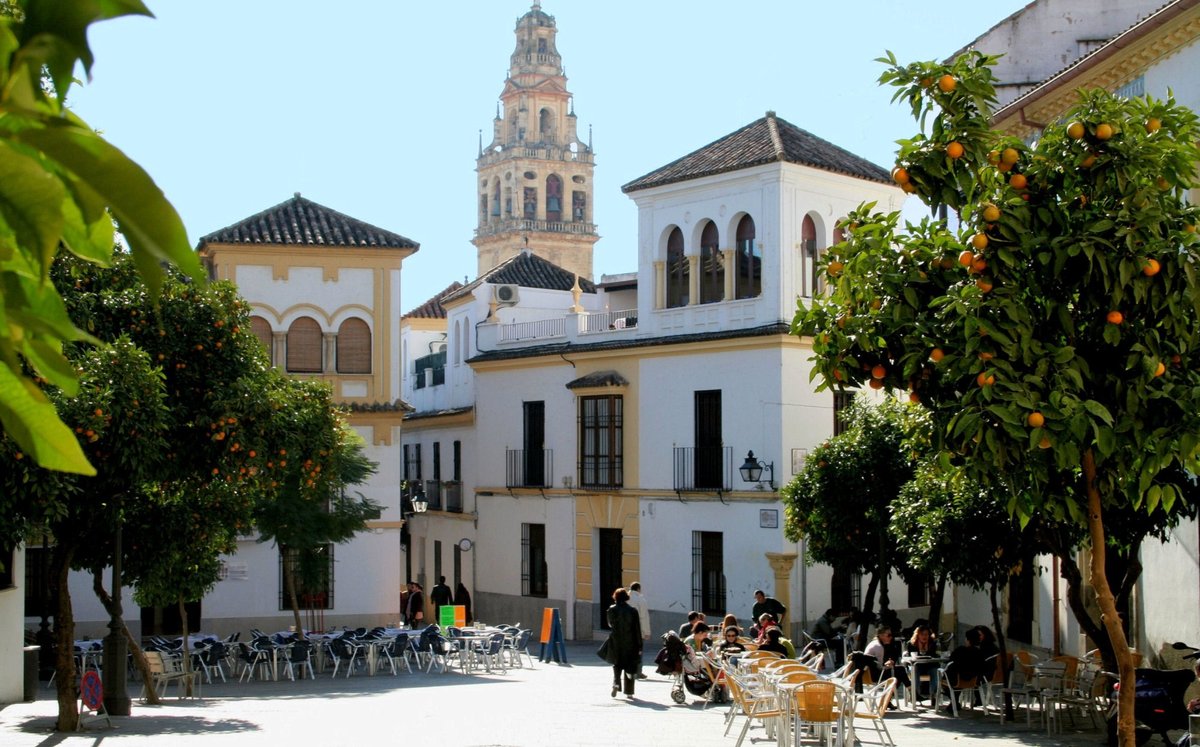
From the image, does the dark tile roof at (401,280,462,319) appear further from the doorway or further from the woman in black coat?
the woman in black coat

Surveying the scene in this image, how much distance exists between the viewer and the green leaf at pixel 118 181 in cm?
143

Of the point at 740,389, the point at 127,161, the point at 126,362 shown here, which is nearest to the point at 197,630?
the point at 740,389

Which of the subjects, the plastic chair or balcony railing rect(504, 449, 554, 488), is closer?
the plastic chair

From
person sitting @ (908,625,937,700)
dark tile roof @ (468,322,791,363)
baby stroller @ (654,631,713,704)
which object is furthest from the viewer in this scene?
dark tile roof @ (468,322,791,363)

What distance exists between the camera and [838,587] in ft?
98.1

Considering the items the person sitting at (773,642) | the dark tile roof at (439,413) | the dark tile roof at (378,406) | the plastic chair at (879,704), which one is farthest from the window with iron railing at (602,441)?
the plastic chair at (879,704)

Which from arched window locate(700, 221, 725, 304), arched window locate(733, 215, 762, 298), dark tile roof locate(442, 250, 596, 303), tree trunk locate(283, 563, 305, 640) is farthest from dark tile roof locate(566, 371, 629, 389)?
tree trunk locate(283, 563, 305, 640)

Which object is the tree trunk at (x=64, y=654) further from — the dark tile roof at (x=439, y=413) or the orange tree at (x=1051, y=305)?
the dark tile roof at (x=439, y=413)

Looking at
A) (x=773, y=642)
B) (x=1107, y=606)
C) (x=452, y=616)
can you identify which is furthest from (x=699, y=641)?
(x=1107, y=606)

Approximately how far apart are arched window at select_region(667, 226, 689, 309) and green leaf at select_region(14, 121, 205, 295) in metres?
31.7

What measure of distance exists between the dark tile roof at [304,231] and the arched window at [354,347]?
1803 mm

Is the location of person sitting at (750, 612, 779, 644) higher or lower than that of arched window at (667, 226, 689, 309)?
lower

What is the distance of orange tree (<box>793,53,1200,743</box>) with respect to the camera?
7.96m

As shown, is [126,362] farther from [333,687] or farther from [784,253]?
[784,253]
